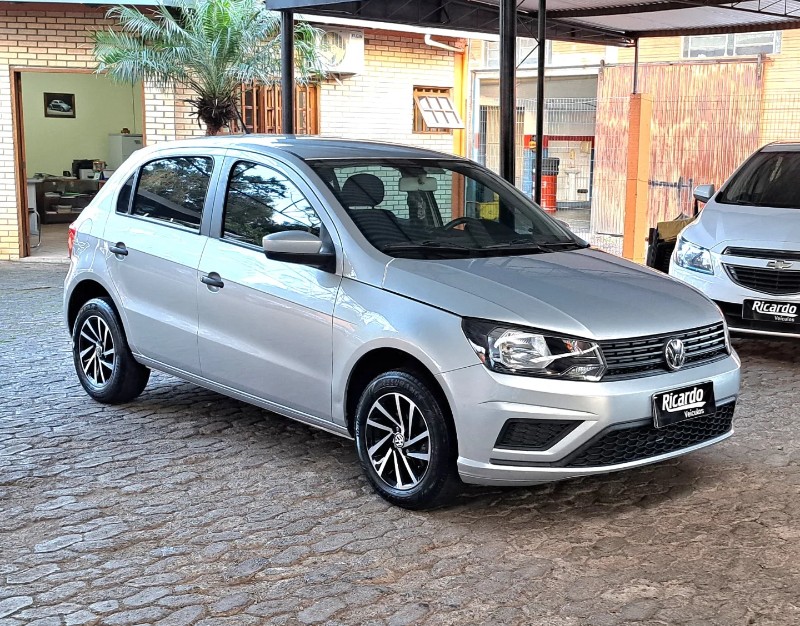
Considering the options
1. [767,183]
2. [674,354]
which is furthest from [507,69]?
[674,354]

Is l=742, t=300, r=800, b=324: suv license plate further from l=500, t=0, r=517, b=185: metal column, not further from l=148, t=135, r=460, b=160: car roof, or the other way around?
l=148, t=135, r=460, b=160: car roof

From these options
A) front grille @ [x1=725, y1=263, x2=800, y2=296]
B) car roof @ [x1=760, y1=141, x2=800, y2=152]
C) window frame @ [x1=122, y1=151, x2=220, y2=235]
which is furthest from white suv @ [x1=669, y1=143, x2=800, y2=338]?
window frame @ [x1=122, y1=151, x2=220, y2=235]

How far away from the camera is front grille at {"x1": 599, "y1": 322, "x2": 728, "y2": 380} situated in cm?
457

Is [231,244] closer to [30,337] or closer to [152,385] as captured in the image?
[152,385]

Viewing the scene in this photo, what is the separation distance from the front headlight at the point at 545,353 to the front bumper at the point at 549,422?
0.06m

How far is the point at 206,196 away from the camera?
5.99 metres

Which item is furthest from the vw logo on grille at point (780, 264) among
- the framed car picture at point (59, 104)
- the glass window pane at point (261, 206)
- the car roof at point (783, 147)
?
the framed car picture at point (59, 104)

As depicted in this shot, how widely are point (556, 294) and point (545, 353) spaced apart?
0.38m

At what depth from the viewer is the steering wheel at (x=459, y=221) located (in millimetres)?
5531

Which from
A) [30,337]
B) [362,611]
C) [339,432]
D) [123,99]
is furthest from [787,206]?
[123,99]

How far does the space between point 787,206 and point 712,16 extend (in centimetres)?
635

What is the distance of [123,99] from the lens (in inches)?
1033

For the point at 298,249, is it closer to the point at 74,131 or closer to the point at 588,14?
the point at 588,14

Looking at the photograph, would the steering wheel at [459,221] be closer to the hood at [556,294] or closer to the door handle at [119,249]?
the hood at [556,294]
